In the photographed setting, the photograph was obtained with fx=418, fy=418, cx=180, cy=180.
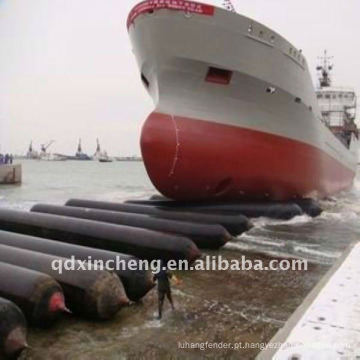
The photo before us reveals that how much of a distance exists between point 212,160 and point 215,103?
85.3 inches

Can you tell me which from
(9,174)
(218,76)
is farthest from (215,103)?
(9,174)

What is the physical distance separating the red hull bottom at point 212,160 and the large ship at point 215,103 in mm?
34

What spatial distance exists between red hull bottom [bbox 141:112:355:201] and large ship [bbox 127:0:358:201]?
3cm

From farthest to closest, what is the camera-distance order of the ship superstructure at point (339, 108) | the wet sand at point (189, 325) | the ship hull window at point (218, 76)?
1. the ship superstructure at point (339, 108)
2. the ship hull window at point (218, 76)
3. the wet sand at point (189, 325)

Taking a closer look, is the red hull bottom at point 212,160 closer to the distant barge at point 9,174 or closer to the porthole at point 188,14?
the porthole at point 188,14

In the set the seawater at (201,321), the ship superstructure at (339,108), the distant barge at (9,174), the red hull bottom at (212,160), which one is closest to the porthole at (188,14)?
the red hull bottom at (212,160)

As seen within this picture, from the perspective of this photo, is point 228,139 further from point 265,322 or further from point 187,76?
point 265,322

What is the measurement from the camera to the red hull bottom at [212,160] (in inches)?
539

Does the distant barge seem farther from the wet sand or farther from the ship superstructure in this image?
the wet sand

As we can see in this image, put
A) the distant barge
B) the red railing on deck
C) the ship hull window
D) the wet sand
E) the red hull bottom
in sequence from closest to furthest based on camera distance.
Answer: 1. the wet sand
2. the red hull bottom
3. the red railing on deck
4. the ship hull window
5. the distant barge

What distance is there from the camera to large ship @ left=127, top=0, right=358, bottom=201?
13828 mm

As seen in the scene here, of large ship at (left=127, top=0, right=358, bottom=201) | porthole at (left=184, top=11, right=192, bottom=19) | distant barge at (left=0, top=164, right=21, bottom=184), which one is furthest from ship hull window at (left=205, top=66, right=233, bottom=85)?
distant barge at (left=0, top=164, right=21, bottom=184)

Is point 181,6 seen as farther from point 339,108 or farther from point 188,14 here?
Answer: point 339,108

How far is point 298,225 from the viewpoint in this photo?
14039mm
